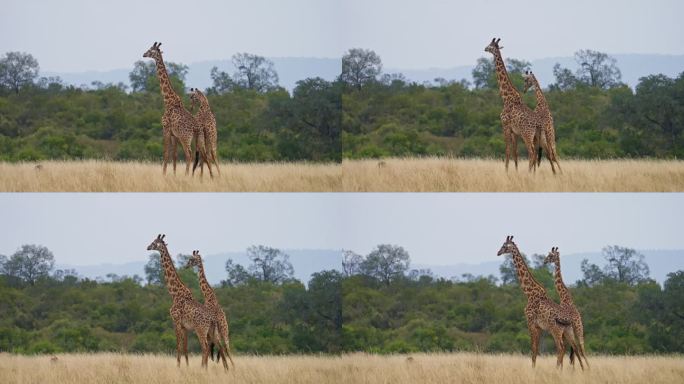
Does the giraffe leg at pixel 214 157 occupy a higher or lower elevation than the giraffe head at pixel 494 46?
lower

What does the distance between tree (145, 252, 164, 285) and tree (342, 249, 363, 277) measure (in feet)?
7.93

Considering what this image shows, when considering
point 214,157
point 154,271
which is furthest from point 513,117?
point 154,271

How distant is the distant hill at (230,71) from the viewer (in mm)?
19062

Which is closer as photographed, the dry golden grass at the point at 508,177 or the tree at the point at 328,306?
the dry golden grass at the point at 508,177

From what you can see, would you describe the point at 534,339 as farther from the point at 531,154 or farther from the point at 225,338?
the point at 225,338

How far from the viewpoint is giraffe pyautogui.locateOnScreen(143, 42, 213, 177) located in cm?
1838

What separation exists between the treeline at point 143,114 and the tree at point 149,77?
0.01m

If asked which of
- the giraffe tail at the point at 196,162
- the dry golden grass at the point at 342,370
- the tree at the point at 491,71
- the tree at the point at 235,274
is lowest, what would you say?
the dry golden grass at the point at 342,370

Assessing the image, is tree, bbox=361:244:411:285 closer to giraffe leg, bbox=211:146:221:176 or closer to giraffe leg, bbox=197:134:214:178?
giraffe leg, bbox=211:146:221:176

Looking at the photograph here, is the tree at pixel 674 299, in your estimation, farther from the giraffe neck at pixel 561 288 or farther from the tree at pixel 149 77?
the tree at pixel 149 77

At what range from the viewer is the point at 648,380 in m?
17.9

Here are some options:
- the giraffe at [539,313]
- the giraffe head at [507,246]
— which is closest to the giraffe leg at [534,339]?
the giraffe at [539,313]

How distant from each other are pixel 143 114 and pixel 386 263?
374cm

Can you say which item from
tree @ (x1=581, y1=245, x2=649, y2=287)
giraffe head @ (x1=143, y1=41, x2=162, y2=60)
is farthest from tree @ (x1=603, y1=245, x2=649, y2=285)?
giraffe head @ (x1=143, y1=41, x2=162, y2=60)
